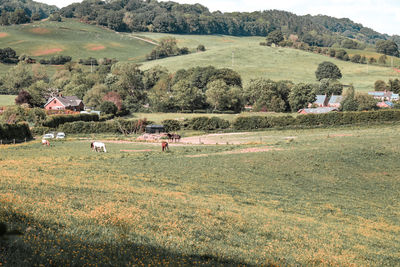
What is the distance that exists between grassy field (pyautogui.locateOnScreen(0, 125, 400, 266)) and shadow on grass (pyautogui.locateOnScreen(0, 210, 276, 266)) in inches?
1.4

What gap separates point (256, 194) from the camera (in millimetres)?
26578

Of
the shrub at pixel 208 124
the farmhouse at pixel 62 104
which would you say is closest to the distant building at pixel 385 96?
the shrub at pixel 208 124

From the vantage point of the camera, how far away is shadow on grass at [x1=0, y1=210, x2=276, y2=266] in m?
9.76

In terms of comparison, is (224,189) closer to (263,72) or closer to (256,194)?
(256,194)

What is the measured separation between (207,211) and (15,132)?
48272 millimetres

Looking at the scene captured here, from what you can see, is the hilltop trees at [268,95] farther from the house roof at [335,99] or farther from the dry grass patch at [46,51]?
the dry grass patch at [46,51]

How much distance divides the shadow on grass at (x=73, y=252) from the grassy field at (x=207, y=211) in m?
0.03

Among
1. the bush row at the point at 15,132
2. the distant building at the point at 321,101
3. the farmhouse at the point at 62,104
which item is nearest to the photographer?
the bush row at the point at 15,132

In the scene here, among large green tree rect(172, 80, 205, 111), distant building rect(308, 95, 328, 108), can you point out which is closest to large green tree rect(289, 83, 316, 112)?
distant building rect(308, 95, 328, 108)

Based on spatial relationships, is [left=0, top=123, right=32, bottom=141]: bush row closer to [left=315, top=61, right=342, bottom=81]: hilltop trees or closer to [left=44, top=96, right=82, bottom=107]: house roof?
[left=44, top=96, right=82, bottom=107]: house roof

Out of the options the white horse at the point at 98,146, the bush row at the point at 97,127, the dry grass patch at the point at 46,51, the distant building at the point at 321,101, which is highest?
the dry grass patch at the point at 46,51

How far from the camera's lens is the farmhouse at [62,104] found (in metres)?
114

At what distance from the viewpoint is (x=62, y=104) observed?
11350 cm

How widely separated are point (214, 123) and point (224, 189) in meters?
54.4
